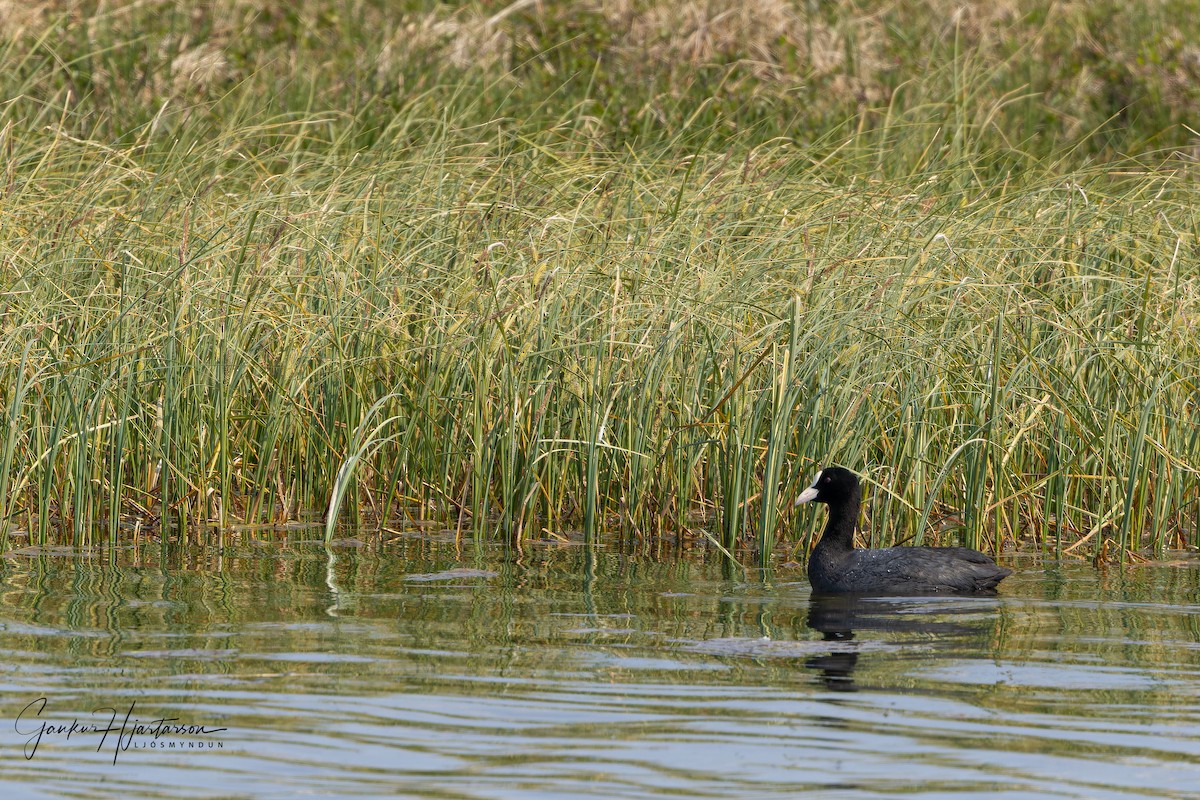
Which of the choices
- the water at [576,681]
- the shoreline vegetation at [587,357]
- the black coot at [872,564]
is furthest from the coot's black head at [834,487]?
the water at [576,681]

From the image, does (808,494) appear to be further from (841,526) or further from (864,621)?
(864,621)

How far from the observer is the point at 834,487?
301 inches

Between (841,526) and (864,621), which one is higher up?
(841,526)

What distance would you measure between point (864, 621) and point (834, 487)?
2.96 ft

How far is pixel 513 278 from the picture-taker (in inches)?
342

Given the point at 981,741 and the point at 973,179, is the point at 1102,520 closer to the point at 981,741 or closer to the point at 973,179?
the point at 981,741

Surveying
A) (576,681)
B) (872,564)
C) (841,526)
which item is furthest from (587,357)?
(576,681)

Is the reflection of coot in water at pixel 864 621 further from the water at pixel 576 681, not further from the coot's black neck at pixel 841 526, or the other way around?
the coot's black neck at pixel 841 526

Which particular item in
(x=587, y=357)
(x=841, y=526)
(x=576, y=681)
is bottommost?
(x=576, y=681)

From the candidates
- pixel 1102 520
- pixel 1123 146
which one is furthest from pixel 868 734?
pixel 1123 146

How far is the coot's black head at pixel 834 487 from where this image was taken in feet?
25.0

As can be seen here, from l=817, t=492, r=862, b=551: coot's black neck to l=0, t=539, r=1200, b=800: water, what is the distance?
219 mm

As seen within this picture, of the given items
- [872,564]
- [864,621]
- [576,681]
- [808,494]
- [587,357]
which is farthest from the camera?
[587,357]

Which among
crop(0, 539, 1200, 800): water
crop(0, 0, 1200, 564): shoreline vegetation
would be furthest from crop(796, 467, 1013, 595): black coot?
crop(0, 0, 1200, 564): shoreline vegetation
